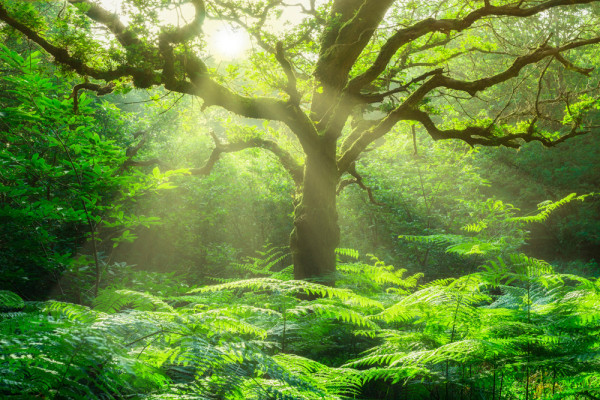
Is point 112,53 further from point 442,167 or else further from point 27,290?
point 442,167

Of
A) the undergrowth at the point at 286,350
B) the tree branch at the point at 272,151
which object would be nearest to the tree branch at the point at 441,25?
the tree branch at the point at 272,151

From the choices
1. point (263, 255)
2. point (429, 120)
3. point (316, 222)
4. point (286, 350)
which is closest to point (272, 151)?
point (316, 222)

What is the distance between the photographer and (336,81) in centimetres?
552

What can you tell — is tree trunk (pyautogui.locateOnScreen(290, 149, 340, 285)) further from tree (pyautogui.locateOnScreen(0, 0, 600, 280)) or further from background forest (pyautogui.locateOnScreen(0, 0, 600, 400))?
background forest (pyautogui.locateOnScreen(0, 0, 600, 400))

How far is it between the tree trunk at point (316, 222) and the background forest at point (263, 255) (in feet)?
0.88

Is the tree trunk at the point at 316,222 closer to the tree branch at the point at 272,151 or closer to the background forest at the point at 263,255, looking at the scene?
the background forest at the point at 263,255

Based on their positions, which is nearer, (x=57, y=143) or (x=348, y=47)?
(x=57, y=143)

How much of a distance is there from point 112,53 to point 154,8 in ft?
2.59

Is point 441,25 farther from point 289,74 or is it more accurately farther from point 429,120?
point 289,74

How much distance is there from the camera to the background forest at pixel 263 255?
4.24 feet

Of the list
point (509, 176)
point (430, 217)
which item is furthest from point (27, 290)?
point (509, 176)

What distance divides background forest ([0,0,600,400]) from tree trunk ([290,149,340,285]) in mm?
269

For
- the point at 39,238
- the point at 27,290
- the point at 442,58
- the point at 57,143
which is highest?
the point at 442,58

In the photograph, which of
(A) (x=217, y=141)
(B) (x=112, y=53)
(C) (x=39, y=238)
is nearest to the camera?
(C) (x=39, y=238)
